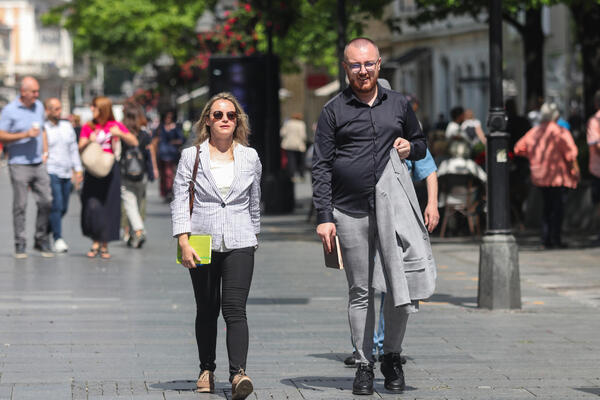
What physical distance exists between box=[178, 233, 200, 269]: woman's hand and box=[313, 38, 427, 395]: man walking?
0.65 meters

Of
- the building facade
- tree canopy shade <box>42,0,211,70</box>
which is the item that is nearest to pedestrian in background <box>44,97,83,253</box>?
tree canopy shade <box>42,0,211,70</box>

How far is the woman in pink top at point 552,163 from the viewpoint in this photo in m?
16.8

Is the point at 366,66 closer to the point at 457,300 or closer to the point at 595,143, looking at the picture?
the point at 457,300

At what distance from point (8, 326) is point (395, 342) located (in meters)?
3.55

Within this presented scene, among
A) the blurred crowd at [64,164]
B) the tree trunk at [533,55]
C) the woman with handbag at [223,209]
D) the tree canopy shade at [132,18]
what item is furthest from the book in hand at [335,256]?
the tree canopy shade at [132,18]

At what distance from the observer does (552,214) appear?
16906mm

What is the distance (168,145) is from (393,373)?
2054 centimetres

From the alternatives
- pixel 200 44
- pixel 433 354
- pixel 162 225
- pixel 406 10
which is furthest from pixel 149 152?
pixel 406 10

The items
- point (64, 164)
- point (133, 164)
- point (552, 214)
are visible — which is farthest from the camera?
point (133, 164)

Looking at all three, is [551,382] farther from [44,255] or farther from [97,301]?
[44,255]

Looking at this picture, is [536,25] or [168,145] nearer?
[536,25]

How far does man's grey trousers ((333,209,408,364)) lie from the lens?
7742mm

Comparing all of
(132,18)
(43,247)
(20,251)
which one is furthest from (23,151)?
(132,18)

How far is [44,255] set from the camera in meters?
16.0
